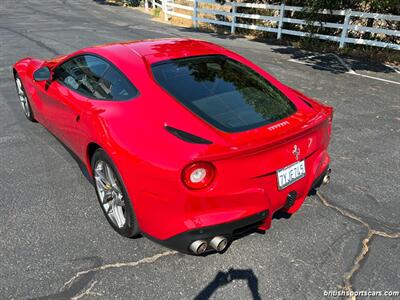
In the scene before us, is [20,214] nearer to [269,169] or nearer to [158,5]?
[269,169]

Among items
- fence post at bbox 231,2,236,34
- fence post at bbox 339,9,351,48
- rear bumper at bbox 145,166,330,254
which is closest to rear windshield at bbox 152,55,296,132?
rear bumper at bbox 145,166,330,254

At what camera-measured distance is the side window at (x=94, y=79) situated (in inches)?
119

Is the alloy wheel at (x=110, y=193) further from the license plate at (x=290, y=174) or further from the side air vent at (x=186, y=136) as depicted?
the license plate at (x=290, y=174)

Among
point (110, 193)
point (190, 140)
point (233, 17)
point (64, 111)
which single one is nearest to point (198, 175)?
point (190, 140)

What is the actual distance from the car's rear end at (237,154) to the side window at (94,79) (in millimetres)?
308

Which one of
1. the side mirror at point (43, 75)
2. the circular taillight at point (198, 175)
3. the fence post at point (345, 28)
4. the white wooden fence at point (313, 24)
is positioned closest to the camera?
the circular taillight at point (198, 175)

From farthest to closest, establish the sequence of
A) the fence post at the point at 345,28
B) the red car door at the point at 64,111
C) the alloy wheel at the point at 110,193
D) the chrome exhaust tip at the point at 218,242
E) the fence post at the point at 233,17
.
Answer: the fence post at the point at 233,17 < the fence post at the point at 345,28 < the red car door at the point at 64,111 < the alloy wheel at the point at 110,193 < the chrome exhaust tip at the point at 218,242

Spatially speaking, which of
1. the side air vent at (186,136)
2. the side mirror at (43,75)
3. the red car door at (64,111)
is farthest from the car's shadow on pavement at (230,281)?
the side mirror at (43,75)

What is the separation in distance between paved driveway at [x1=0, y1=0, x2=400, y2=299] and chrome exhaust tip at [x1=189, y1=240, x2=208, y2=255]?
32cm

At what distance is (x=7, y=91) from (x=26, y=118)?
169 centimetres

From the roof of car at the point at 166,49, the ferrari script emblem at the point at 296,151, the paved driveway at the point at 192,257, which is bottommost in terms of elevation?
the paved driveway at the point at 192,257

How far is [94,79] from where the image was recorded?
3406mm

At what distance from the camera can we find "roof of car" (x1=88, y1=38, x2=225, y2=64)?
3293 mm

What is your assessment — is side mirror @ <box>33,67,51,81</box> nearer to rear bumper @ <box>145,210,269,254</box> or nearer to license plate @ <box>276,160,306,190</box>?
rear bumper @ <box>145,210,269,254</box>
